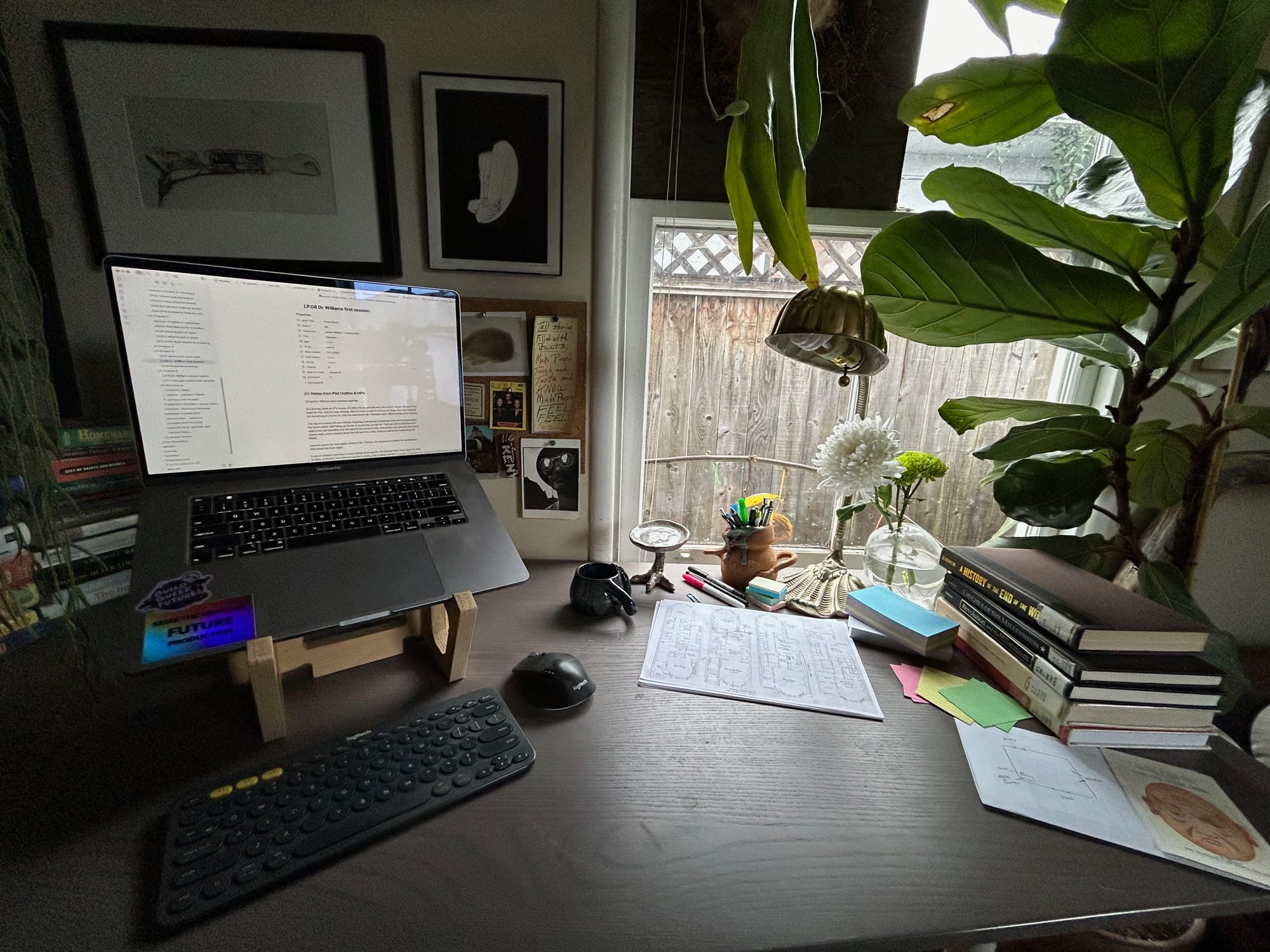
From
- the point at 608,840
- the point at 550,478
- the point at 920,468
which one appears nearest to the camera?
the point at 608,840

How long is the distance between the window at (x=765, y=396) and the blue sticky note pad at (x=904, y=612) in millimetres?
346

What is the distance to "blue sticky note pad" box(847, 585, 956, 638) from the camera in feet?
2.72

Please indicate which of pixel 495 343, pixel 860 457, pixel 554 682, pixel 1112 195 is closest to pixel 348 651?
pixel 554 682

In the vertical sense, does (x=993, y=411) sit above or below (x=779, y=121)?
below

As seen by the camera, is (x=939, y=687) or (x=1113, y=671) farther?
(x=939, y=687)

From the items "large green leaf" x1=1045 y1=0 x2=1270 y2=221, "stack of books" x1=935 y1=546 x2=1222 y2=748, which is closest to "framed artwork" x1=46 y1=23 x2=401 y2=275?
"large green leaf" x1=1045 y1=0 x2=1270 y2=221

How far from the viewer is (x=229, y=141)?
868 millimetres

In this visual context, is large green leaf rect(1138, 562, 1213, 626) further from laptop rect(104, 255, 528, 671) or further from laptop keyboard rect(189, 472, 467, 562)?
laptop keyboard rect(189, 472, 467, 562)

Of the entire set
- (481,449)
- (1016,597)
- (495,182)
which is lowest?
(1016,597)

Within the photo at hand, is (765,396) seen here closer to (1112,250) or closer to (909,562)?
(909,562)

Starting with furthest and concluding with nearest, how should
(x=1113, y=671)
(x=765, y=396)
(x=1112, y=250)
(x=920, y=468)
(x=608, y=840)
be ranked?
(x=765, y=396) → (x=920, y=468) → (x=1112, y=250) → (x=1113, y=671) → (x=608, y=840)

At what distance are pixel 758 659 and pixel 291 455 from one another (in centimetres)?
75

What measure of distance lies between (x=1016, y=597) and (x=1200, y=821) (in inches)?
11.1

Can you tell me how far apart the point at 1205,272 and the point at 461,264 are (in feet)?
3.71
